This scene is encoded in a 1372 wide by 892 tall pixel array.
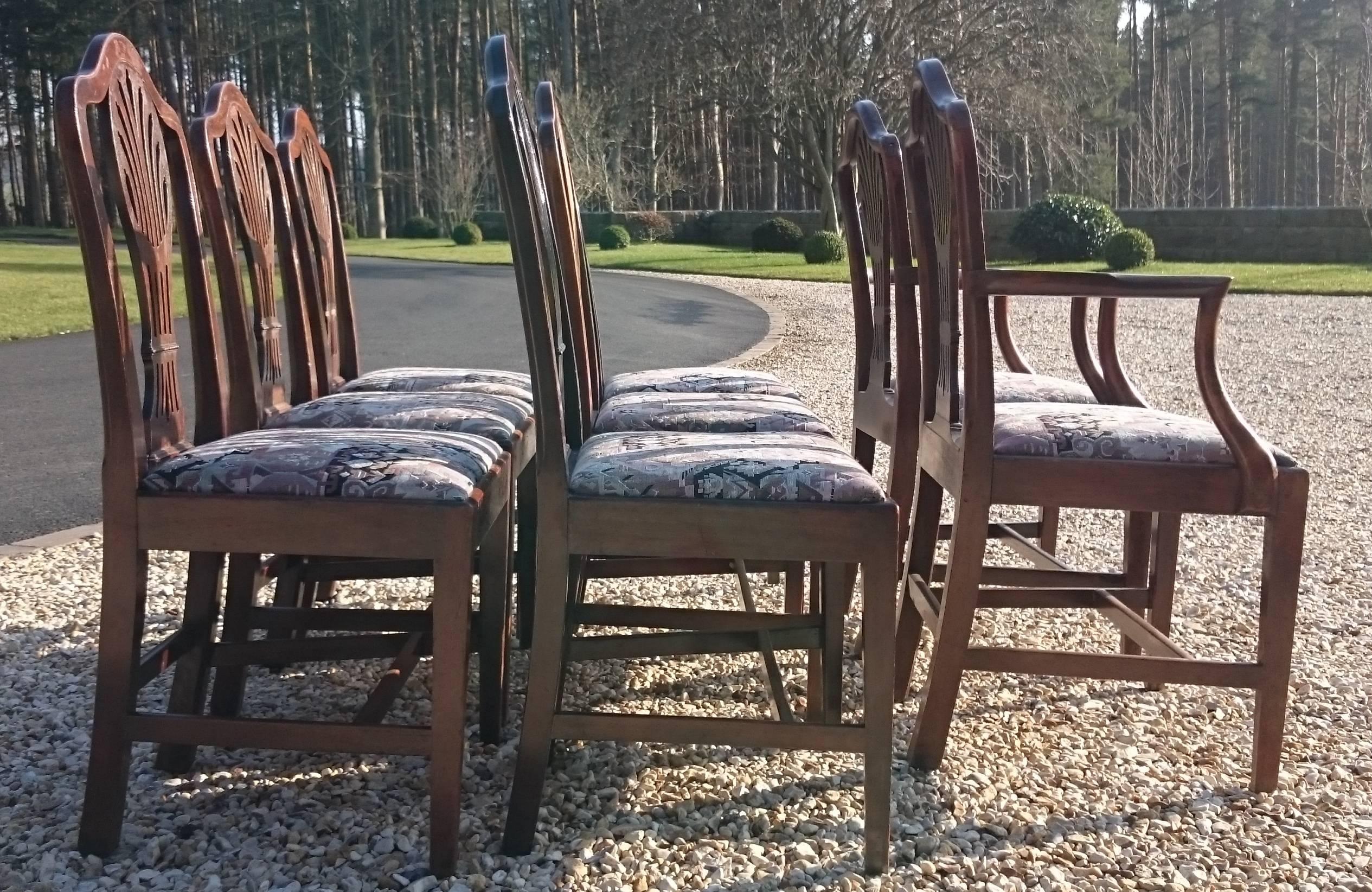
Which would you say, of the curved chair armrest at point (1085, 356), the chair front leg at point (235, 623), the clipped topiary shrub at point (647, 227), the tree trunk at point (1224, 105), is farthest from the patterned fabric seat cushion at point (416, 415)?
the tree trunk at point (1224, 105)

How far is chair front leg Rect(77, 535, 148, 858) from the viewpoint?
2.06 meters

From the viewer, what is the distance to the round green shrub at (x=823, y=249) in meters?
24.0

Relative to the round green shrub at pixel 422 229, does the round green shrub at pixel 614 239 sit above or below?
below

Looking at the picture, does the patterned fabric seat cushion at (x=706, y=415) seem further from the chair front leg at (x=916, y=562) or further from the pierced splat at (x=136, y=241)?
the pierced splat at (x=136, y=241)

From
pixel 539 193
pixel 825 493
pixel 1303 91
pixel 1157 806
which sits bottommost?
pixel 1157 806

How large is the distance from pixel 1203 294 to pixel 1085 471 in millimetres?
416

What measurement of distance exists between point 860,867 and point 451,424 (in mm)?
1265

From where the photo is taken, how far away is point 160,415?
7.31ft

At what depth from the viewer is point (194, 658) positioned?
239cm

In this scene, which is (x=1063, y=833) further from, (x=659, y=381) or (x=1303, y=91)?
(x=1303, y=91)

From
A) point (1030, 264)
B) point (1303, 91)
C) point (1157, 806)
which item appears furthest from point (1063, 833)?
point (1303, 91)

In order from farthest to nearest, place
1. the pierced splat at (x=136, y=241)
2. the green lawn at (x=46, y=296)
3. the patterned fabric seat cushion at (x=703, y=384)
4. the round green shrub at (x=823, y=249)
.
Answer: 1. the round green shrub at (x=823, y=249)
2. the green lawn at (x=46, y=296)
3. the patterned fabric seat cushion at (x=703, y=384)
4. the pierced splat at (x=136, y=241)

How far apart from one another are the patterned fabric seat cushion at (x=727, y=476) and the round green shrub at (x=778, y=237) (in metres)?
27.2

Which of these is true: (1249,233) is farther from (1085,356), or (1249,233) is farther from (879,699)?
(879,699)
